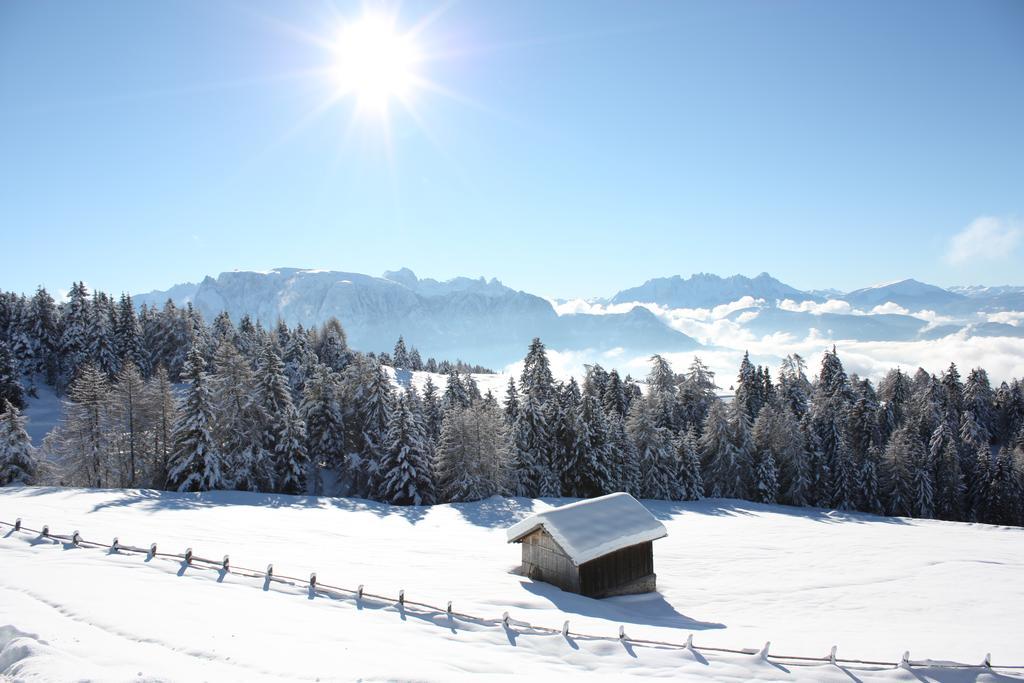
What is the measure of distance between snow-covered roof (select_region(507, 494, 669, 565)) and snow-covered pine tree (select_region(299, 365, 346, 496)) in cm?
2990

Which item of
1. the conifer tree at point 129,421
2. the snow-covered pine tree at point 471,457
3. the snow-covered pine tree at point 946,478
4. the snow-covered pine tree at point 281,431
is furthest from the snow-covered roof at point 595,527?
the snow-covered pine tree at point 946,478

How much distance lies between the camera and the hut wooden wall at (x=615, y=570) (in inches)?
769

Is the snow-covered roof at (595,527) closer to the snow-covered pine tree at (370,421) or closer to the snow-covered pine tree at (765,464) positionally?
the snow-covered pine tree at (370,421)

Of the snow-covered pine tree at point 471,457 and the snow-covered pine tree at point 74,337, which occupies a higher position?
the snow-covered pine tree at point 74,337

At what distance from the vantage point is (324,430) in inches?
1823

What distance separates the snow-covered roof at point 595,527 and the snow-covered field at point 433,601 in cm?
184

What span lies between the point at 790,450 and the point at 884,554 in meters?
24.9

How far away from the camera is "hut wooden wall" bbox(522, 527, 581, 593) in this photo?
19.4 metres

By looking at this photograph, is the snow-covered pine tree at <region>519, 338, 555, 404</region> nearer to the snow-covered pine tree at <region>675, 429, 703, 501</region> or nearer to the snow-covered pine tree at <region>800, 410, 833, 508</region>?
the snow-covered pine tree at <region>675, 429, 703, 501</region>

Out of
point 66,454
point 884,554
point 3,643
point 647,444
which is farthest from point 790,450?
point 66,454

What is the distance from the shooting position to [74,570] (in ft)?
46.6

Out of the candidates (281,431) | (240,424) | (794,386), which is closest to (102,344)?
(240,424)

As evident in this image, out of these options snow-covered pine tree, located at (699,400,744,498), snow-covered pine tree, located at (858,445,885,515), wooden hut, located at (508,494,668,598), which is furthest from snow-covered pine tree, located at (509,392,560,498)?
snow-covered pine tree, located at (858,445,885,515)

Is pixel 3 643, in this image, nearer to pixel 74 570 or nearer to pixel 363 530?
pixel 74 570
